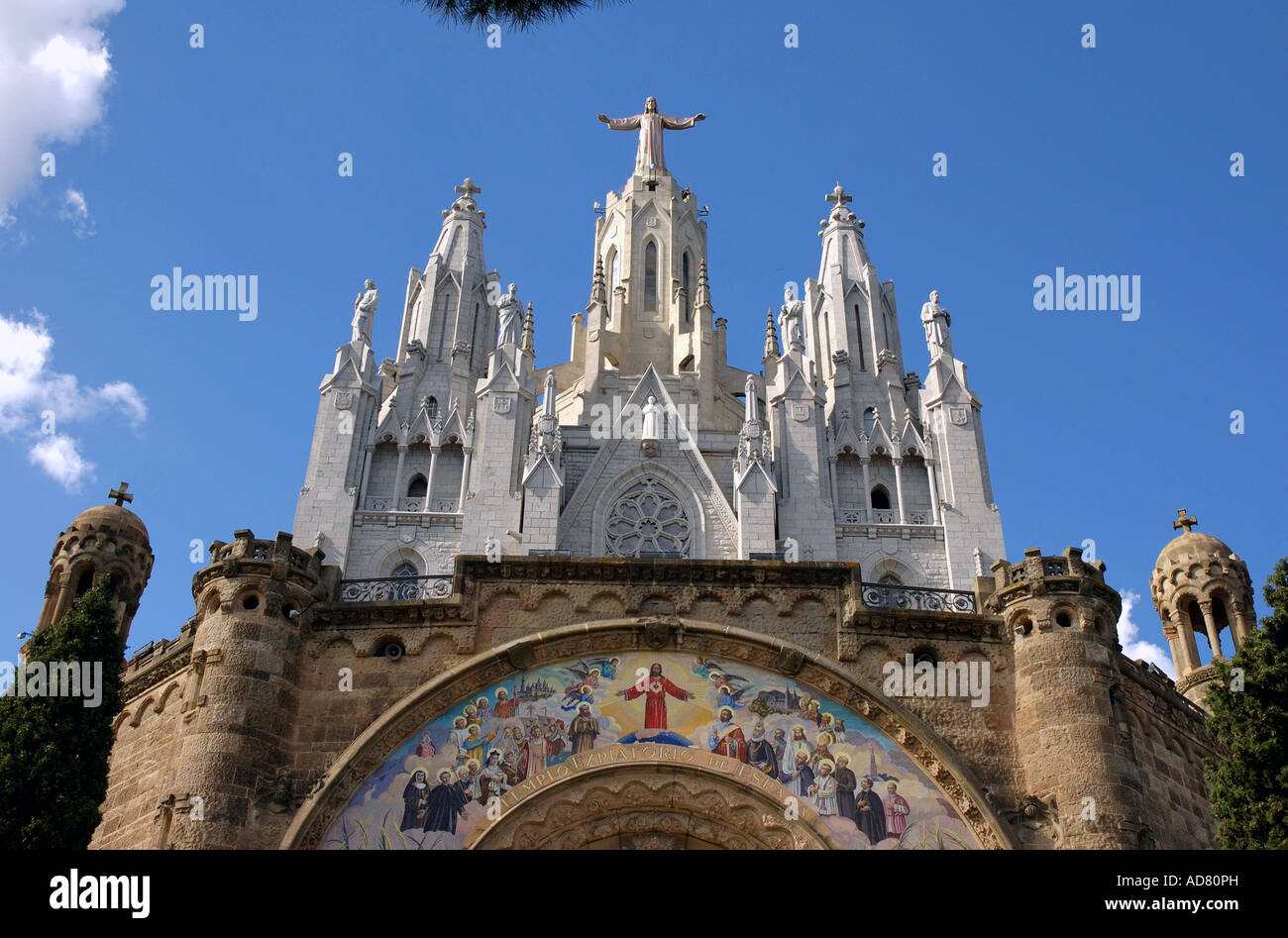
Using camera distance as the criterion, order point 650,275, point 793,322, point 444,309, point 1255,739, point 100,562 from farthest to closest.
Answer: point 650,275 → point 444,309 → point 793,322 → point 100,562 → point 1255,739

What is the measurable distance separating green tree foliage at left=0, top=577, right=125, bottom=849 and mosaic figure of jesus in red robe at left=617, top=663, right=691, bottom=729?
909cm

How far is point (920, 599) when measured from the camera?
1069 inches

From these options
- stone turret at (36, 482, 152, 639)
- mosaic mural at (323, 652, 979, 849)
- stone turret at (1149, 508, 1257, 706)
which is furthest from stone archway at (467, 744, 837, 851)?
stone turret at (1149, 508, 1257, 706)

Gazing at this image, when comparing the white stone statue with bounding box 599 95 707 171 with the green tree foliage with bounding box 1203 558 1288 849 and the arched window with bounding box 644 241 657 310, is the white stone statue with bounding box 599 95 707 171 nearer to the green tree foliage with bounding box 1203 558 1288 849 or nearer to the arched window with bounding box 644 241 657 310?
the arched window with bounding box 644 241 657 310

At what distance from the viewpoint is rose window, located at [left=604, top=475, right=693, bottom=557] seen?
144ft

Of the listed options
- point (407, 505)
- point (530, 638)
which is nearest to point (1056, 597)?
point (530, 638)

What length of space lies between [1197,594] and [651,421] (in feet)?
59.4

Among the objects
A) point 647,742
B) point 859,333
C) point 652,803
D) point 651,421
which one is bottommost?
point 652,803

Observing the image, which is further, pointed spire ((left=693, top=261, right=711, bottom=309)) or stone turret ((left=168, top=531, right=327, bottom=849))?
pointed spire ((left=693, top=261, right=711, bottom=309))

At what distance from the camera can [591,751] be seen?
80.5ft

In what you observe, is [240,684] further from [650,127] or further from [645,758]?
[650,127]

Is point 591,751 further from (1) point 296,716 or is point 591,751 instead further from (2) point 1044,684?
(2) point 1044,684

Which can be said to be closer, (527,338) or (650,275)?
(527,338)
